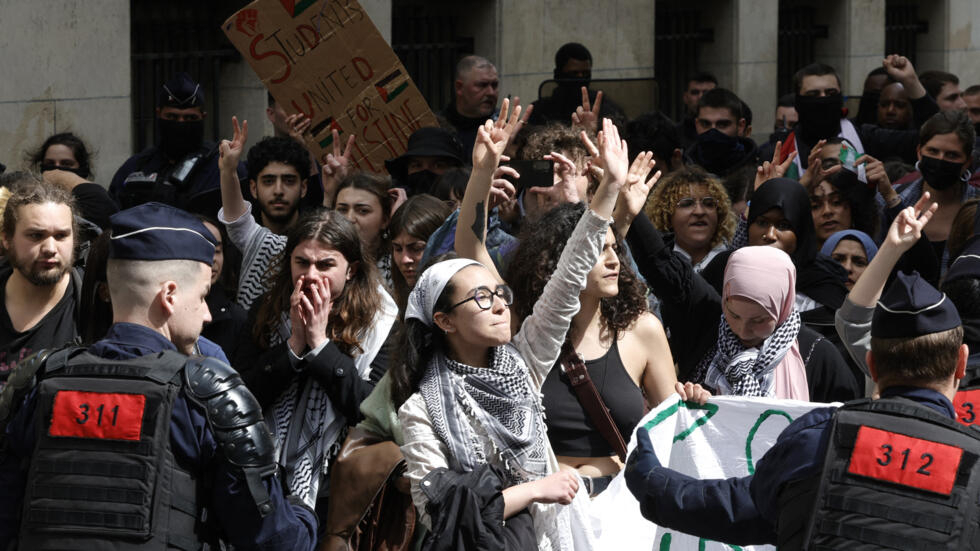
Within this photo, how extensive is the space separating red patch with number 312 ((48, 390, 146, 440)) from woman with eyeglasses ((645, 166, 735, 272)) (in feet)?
12.9

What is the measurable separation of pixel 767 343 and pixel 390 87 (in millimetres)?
3484

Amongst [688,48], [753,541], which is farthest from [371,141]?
[688,48]

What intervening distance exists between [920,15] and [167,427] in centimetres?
1513

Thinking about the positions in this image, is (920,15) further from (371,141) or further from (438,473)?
(438,473)

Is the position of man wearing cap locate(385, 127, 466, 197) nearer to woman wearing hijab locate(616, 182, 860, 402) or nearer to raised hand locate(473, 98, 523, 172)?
woman wearing hijab locate(616, 182, 860, 402)

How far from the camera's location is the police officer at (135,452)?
3.29 meters

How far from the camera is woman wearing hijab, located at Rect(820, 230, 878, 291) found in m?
6.54

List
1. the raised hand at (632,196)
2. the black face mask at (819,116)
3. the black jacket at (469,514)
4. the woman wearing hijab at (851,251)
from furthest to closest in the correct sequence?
the black face mask at (819,116) < the woman wearing hijab at (851,251) < the raised hand at (632,196) < the black jacket at (469,514)

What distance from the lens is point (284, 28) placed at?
771 centimetres

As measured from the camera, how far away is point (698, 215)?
6902mm

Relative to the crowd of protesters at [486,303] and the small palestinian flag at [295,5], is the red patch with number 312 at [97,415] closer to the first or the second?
the crowd of protesters at [486,303]

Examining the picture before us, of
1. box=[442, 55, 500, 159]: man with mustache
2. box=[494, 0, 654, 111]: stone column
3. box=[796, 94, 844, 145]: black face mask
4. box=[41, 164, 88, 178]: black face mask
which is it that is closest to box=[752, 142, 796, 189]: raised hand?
box=[796, 94, 844, 145]: black face mask

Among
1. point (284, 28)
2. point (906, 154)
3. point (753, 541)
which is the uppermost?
point (284, 28)

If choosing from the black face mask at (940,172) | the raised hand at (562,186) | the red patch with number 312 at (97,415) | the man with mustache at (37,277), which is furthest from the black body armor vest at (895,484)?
the black face mask at (940,172)
